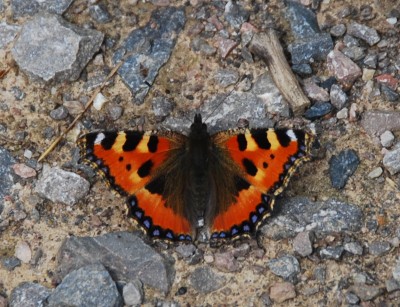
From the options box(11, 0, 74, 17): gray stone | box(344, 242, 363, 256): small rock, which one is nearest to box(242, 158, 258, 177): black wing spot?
box(344, 242, 363, 256): small rock

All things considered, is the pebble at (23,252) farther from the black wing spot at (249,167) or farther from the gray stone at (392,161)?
the gray stone at (392,161)

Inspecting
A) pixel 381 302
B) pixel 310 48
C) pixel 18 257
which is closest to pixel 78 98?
pixel 18 257

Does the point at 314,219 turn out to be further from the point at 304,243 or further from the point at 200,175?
the point at 200,175

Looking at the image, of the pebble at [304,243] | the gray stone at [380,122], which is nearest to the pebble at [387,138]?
the gray stone at [380,122]

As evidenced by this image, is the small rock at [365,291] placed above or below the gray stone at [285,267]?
above

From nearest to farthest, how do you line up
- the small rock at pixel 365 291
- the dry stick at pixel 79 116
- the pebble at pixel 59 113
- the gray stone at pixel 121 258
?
the small rock at pixel 365 291 → the gray stone at pixel 121 258 → the dry stick at pixel 79 116 → the pebble at pixel 59 113

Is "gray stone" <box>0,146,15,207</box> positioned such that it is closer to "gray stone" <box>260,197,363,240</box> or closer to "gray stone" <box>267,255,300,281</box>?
"gray stone" <box>260,197,363,240</box>

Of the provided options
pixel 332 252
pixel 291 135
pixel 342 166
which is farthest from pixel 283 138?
pixel 332 252
